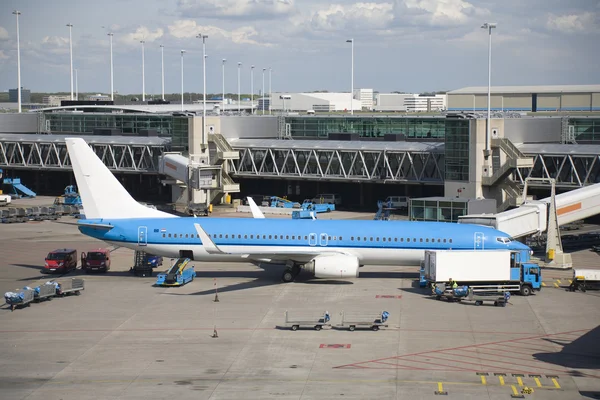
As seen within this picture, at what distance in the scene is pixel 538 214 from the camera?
2584 inches

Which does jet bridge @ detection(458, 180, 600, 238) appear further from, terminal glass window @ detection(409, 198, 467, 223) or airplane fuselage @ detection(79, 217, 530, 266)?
terminal glass window @ detection(409, 198, 467, 223)

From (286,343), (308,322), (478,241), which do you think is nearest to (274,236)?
(308,322)

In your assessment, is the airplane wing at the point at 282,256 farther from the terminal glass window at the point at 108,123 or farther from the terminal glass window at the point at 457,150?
the terminal glass window at the point at 108,123

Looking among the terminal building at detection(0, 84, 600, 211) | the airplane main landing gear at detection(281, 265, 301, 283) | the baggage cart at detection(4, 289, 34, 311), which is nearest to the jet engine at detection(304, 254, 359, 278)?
the airplane main landing gear at detection(281, 265, 301, 283)

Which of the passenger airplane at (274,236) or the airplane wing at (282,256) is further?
the passenger airplane at (274,236)

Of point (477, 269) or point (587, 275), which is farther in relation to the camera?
point (587, 275)

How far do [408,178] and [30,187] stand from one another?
6379cm

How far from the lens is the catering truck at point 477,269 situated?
53.0 meters

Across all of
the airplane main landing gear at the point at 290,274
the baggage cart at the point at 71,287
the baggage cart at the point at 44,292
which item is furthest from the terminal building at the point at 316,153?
the baggage cart at the point at 44,292

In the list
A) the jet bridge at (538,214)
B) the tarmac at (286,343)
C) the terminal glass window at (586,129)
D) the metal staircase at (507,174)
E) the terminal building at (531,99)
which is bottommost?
the tarmac at (286,343)

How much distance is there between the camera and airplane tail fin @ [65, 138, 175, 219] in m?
58.6

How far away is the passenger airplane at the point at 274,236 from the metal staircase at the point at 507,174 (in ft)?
81.3

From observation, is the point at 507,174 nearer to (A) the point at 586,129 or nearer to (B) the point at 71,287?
(A) the point at 586,129

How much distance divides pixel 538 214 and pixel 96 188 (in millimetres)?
34023
